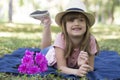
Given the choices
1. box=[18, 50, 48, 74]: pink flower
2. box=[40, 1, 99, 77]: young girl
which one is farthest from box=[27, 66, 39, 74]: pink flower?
box=[40, 1, 99, 77]: young girl

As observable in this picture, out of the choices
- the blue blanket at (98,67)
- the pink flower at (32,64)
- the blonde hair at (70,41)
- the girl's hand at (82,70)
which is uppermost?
the blonde hair at (70,41)

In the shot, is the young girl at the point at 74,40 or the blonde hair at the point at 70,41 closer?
the young girl at the point at 74,40

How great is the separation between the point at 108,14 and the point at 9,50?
101 ft

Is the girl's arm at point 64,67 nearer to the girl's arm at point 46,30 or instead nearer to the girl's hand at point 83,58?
the girl's hand at point 83,58

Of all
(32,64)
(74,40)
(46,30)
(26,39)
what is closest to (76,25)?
(74,40)

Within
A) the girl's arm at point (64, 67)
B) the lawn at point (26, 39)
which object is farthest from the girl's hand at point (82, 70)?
the lawn at point (26, 39)

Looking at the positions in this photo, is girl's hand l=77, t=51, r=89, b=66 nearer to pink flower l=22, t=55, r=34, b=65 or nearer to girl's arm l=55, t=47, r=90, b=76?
girl's arm l=55, t=47, r=90, b=76

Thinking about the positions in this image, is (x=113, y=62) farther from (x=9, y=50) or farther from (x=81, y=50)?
(x=9, y=50)

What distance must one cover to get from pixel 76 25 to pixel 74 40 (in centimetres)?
24

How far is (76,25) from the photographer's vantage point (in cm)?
416

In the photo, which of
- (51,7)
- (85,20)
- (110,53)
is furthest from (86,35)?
(51,7)

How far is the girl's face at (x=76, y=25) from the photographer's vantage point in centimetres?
417

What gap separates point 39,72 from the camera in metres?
3.79

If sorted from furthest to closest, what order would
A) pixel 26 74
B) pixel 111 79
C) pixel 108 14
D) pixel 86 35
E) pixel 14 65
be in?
pixel 108 14, pixel 14 65, pixel 86 35, pixel 111 79, pixel 26 74
